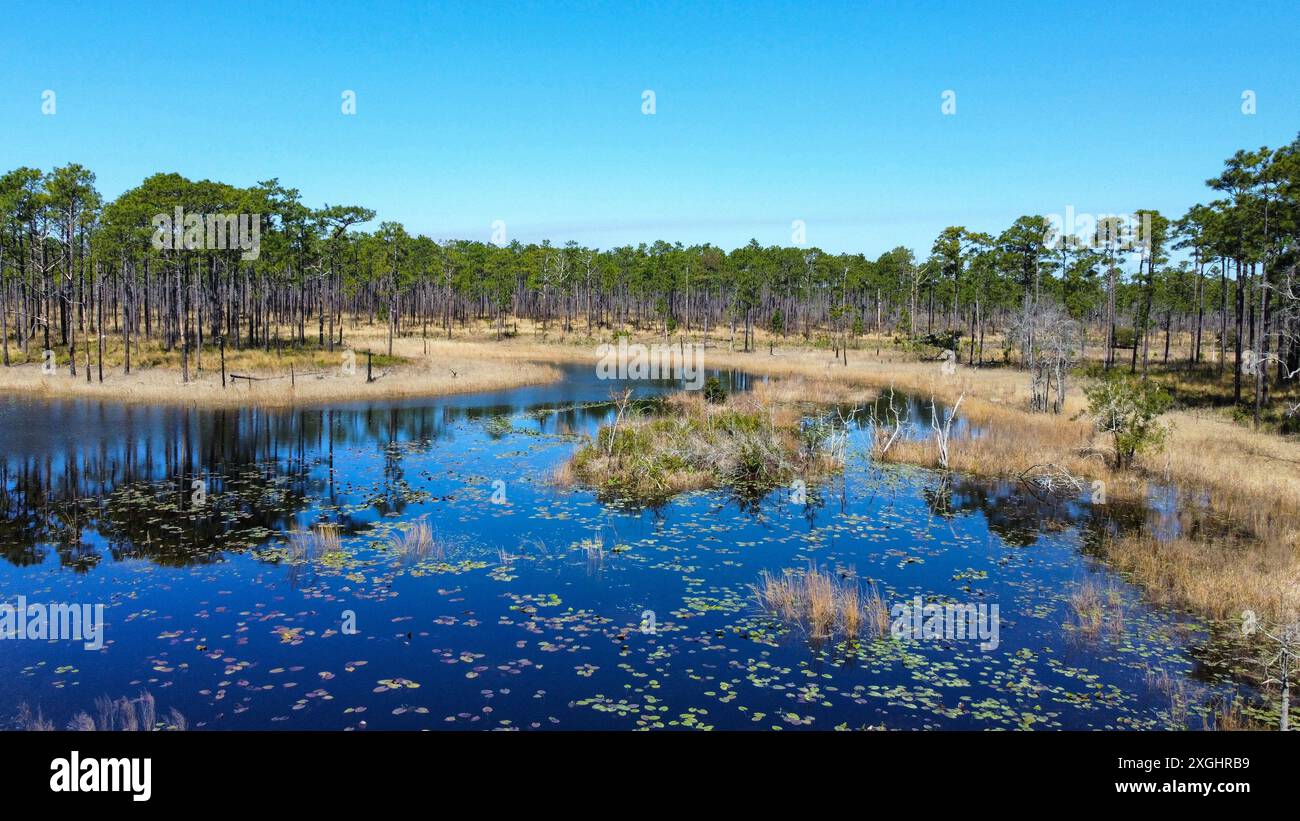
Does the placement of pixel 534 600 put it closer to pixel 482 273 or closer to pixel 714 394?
pixel 714 394

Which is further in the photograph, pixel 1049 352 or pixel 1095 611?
pixel 1049 352

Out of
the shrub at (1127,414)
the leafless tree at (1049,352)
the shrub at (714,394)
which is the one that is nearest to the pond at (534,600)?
the shrub at (1127,414)

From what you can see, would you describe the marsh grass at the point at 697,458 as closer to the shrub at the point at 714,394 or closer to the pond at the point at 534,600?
the pond at the point at 534,600

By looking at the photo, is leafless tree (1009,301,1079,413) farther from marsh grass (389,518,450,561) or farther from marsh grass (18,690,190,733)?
marsh grass (18,690,190,733)

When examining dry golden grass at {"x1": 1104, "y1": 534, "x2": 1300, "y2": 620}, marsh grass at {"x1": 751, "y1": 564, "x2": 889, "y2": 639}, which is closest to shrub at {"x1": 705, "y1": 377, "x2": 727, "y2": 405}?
dry golden grass at {"x1": 1104, "y1": 534, "x2": 1300, "y2": 620}

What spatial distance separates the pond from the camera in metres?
11.4

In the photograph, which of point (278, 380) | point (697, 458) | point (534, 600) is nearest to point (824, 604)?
point (534, 600)

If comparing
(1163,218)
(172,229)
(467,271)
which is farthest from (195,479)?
(467,271)

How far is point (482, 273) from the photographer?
366ft

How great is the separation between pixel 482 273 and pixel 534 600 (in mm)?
100895

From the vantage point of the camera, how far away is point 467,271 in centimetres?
10656

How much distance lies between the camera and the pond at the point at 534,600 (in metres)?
11.4

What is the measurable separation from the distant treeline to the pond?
16442 millimetres

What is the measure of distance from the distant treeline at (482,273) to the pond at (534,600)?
16.4 metres
